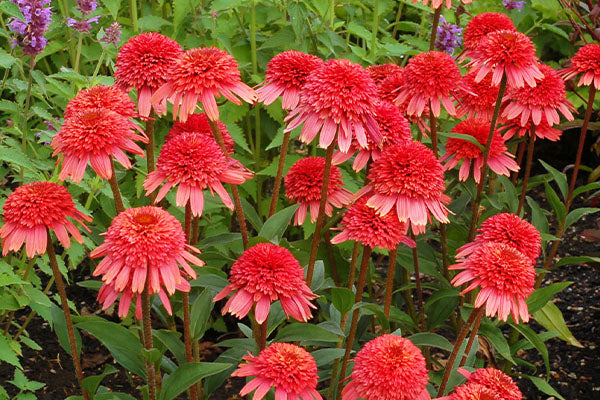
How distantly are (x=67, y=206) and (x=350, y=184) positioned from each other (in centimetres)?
120

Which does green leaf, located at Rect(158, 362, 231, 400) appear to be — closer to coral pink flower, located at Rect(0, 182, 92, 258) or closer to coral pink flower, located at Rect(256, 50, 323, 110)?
coral pink flower, located at Rect(0, 182, 92, 258)

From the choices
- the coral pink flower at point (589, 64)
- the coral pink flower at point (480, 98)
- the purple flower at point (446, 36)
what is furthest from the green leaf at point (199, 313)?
the purple flower at point (446, 36)

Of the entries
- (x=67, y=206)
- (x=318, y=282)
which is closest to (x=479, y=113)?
(x=318, y=282)

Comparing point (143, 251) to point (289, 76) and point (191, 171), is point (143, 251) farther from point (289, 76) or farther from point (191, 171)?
point (289, 76)

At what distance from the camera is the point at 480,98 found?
82.6 inches

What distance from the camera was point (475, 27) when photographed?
224 centimetres

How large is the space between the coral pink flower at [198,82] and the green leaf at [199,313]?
412mm

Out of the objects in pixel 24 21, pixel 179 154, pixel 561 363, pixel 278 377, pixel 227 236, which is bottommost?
pixel 561 363

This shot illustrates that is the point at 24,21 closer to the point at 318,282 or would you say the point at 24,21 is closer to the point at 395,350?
the point at 318,282

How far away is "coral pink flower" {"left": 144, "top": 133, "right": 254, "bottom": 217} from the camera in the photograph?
4.83ft

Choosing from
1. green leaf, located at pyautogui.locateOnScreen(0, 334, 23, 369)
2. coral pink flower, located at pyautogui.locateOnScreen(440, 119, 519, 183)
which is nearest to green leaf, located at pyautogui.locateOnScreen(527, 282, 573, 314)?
coral pink flower, located at pyautogui.locateOnScreen(440, 119, 519, 183)

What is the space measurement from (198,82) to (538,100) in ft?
3.29

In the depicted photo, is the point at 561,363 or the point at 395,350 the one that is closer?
the point at 395,350

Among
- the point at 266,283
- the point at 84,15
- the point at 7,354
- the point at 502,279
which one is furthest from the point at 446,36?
the point at 7,354
